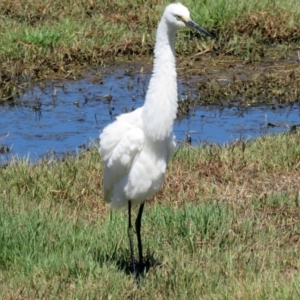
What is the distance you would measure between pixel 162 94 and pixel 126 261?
116cm

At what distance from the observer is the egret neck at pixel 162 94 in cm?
555

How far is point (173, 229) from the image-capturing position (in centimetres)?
631

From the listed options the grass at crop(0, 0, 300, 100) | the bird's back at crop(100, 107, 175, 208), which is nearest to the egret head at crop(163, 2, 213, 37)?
the bird's back at crop(100, 107, 175, 208)

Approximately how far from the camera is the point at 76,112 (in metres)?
10.1

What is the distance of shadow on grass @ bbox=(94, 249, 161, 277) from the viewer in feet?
19.1

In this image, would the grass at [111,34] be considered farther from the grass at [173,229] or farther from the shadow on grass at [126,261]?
the shadow on grass at [126,261]

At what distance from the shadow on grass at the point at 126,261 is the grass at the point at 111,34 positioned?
15.6 ft

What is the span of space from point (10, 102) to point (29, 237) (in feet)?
14.9

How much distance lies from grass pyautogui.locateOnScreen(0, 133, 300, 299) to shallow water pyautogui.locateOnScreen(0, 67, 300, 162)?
0.97 metres

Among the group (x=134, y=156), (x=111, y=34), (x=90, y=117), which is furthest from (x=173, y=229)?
(x=111, y=34)

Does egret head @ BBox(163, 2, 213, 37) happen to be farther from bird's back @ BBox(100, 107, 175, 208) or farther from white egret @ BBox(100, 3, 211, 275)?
bird's back @ BBox(100, 107, 175, 208)

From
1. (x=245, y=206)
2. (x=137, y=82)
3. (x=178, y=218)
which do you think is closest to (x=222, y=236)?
(x=178, y=218)

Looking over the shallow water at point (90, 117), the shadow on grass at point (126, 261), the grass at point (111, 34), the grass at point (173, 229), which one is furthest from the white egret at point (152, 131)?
the grass at point (111, 34)

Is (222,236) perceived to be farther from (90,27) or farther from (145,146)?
(90,27)
